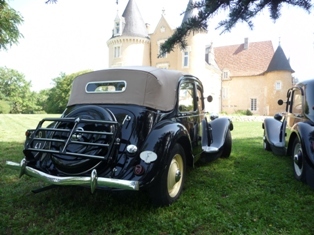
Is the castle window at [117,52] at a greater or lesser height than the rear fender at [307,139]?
greater

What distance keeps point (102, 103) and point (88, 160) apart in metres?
1.11

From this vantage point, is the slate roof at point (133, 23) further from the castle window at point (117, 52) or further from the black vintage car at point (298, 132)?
the black vintage car at point (298, 132)

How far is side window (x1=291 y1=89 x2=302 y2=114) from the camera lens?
16.5ft

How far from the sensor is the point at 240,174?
15.3 feet

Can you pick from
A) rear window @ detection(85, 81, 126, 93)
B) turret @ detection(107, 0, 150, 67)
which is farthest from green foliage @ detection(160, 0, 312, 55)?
turret @ detection(107, 0, 150, 67)

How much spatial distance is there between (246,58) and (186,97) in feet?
112

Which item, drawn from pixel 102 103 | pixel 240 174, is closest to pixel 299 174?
pixel 240 174

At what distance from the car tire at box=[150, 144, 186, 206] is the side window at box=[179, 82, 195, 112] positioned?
946 millimetres

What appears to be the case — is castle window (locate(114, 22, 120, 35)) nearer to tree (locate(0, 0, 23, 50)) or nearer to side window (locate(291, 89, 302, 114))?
tree (locate(0, 0, 23, 50))

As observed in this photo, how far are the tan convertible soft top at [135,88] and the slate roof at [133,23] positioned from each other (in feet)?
86.2

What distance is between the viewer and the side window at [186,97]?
163 inches

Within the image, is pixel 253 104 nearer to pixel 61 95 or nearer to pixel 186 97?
pixel 61 95

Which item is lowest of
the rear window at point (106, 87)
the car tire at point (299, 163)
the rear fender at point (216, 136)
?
the car tire at point (299, 163)

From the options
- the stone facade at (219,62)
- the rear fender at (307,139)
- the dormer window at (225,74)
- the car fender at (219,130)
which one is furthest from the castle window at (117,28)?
the rear fender at (307,139)
